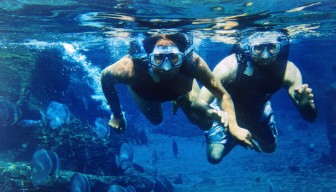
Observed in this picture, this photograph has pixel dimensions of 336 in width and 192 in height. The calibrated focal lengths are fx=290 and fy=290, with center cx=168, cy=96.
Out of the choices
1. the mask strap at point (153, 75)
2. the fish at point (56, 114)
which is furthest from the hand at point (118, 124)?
the fish at point (56, 114)

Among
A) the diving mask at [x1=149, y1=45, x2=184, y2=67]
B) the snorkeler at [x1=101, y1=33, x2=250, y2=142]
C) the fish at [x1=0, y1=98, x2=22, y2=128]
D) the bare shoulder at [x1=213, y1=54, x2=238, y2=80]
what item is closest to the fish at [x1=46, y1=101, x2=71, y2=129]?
the fish at [x1=0, y1=98, x2=22, y2=128]

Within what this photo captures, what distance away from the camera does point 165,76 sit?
20.2 feet

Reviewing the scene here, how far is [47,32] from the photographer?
1641 centimetres

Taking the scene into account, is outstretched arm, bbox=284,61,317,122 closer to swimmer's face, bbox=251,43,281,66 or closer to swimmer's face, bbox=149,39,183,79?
swimmer's face, bbox=251,43,281,66

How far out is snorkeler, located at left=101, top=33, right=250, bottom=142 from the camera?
5824 millimetres

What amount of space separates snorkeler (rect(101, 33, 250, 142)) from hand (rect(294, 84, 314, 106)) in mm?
1318

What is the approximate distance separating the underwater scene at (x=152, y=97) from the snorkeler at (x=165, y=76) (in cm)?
3

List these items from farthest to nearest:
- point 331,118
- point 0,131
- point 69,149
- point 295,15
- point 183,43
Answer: point 331,118
point 0,131
point 69,149
point 295,15
point 183,43

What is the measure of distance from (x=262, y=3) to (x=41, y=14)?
8.60 m

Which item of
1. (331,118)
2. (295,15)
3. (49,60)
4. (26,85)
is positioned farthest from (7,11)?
(331,118)

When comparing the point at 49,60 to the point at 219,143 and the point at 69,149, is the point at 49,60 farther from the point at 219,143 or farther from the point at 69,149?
the point at 219,143

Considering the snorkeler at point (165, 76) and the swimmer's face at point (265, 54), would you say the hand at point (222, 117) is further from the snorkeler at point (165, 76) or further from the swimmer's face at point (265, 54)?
the swimmer's face at point (265, 54)

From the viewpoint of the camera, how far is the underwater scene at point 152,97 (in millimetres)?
6637

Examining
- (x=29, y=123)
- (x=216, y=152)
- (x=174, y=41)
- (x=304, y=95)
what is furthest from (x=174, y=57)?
(x=29, y=123)
